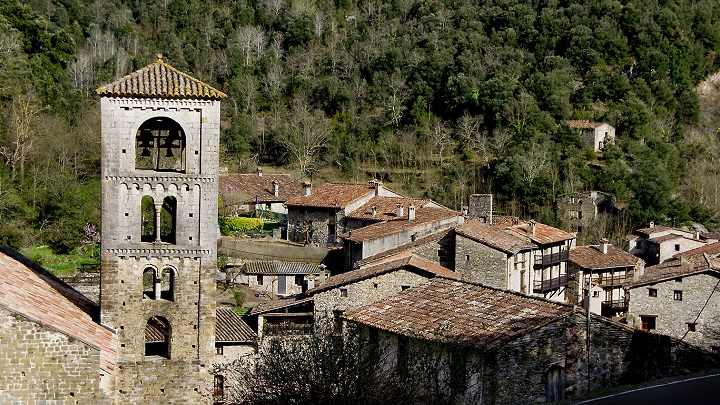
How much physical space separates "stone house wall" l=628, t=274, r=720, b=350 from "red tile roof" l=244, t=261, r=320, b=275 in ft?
44.7

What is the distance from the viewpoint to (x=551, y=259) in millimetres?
41406

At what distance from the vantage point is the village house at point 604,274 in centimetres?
4294

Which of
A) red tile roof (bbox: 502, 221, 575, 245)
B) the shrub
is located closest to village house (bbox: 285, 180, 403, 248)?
the shrub

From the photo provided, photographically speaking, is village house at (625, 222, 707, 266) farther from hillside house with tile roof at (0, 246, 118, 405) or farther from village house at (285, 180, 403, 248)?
hillside house with tile roof at (0, 246, 118, 405)

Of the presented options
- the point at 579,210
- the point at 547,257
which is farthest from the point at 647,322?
the point at 579,210

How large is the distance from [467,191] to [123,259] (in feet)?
131

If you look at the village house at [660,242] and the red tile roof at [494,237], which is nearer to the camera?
the red tile roof at [494,237]

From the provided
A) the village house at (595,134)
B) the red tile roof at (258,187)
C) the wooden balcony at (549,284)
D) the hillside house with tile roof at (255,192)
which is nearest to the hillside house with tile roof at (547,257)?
the wooden balcony at (549,284)

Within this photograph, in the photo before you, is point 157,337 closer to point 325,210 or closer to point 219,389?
point 219,389

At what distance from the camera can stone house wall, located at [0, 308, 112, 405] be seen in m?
16.5

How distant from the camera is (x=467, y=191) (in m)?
57.8

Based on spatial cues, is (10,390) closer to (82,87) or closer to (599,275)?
(599,275)

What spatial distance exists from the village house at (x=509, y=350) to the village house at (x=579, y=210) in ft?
108

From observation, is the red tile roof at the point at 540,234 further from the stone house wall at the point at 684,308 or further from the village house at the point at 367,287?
the village house at the point at 367,287
